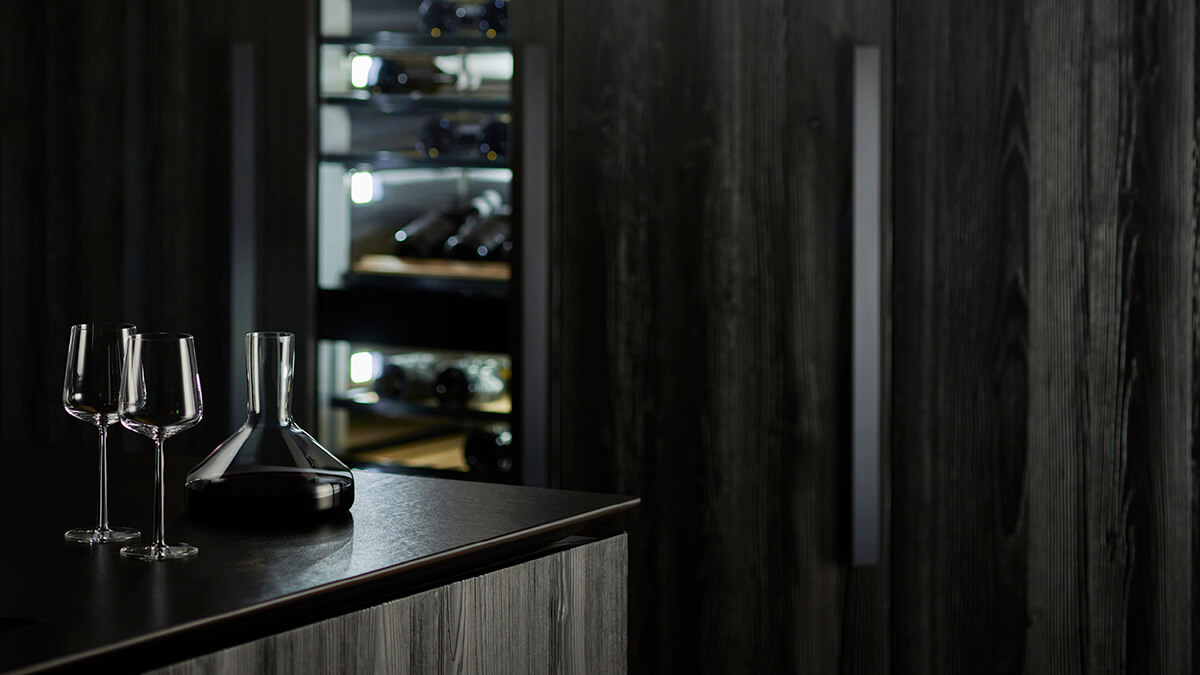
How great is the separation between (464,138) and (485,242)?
259mm

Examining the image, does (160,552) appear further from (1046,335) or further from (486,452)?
(486,452)

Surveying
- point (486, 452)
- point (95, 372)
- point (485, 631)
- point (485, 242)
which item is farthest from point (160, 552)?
point (486, 452)

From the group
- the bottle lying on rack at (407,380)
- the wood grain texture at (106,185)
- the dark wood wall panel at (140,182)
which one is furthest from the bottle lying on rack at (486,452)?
the wood grain texture at (106,185)

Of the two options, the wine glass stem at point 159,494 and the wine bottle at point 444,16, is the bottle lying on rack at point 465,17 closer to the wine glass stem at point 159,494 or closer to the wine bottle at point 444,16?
the wine bottle at point 444,16

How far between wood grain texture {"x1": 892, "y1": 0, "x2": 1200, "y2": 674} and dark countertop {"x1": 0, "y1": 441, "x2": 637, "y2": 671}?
1.09 metres

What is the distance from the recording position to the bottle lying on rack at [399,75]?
284 cm

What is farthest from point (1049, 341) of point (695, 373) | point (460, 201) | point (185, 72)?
point (185, 72)

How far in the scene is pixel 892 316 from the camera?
2285mm

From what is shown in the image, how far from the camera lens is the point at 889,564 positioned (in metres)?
2.32

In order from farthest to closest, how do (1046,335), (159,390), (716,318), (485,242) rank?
(485,242) → (716,318) → (1046,335) → (159,390)

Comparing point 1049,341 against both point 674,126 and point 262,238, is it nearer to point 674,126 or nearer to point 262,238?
point 674,126

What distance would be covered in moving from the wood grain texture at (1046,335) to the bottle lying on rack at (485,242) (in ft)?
2.87

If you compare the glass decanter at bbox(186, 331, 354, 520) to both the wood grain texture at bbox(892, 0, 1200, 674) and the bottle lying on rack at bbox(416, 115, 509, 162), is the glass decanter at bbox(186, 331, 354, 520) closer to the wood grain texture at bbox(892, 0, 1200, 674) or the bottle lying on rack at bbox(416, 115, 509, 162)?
the wood grain texture at bbox(892, 0, 1200, 674)

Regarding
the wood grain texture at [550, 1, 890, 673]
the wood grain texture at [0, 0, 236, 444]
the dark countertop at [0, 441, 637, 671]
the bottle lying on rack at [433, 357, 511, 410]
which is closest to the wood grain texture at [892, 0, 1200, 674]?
the wood grain texture at [550, 1, 890, 673]
